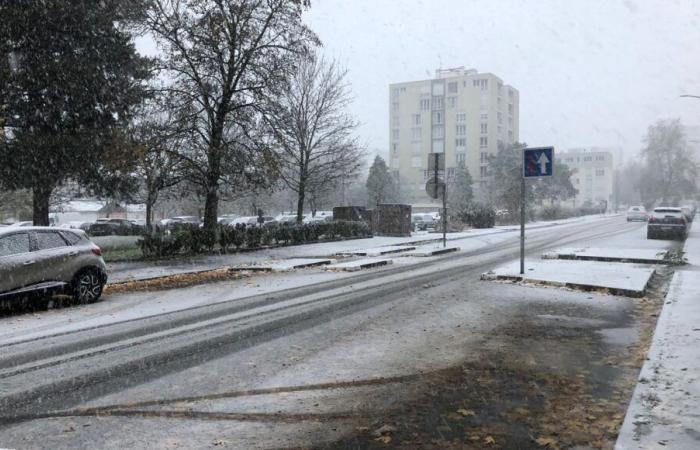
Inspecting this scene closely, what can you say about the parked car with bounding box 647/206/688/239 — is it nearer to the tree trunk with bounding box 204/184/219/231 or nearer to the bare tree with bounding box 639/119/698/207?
the tree trunk with bounding box 204/184/219/231

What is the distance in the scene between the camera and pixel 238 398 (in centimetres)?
509

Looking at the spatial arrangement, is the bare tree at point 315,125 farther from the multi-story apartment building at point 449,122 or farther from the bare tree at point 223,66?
the multi-story apartment building at point 449,122

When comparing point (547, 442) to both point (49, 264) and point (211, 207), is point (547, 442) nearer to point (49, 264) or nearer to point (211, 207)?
point (49, 264)

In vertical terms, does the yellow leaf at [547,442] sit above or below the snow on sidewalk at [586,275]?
below

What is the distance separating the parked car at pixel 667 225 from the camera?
29312 millimetres

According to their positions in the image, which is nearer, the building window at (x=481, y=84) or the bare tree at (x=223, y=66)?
the bare tree at (x=223, y=66)

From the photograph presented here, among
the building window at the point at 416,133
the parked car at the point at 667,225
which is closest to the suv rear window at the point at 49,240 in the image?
the parked car at the point at 667,225

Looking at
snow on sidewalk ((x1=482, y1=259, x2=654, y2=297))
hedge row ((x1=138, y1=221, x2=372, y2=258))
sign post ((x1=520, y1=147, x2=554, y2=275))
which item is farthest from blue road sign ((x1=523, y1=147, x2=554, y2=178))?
hedge row ((x1=138, y1=221, x2=372, y2=258))

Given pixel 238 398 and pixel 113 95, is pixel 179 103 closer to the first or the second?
pixel 113 95

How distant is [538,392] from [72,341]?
577cm

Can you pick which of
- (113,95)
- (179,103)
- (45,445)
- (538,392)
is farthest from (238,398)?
(113,95)

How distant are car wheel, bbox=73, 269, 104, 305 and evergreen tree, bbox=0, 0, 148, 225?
384 inches

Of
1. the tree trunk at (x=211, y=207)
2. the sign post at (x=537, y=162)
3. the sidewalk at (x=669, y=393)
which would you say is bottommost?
the sidewalk at (x=669, y=393)

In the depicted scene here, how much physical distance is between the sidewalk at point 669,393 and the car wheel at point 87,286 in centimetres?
944
